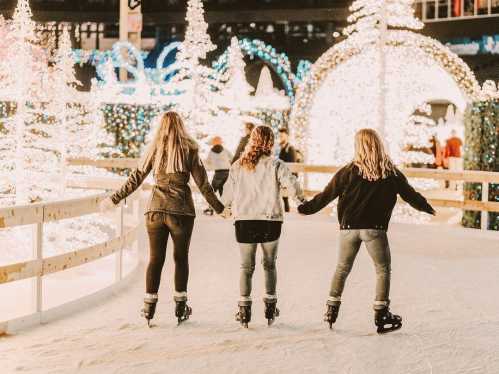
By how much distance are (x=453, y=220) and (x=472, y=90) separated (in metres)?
3.34

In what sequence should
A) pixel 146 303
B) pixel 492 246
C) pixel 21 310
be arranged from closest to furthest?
pixel 146 303 < pixel 21 310 < pixel 492 246

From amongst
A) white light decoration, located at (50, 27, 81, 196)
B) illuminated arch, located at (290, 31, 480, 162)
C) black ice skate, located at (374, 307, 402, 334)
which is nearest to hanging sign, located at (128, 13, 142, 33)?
white light decoration, located at (50, 27, 81, 196)

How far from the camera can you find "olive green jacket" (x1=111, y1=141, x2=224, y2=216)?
718 cm

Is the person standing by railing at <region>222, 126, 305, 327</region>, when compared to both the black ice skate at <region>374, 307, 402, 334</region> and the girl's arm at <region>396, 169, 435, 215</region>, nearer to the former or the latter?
the girl's arm at <region>396, 169, 435, 215</region>

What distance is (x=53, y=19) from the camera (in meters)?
58.8

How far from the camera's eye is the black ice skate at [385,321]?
283 inches

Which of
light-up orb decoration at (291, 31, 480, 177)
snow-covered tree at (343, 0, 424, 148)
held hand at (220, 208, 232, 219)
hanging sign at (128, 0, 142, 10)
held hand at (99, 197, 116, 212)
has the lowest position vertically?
held hand at (220, 208, 232, 219)

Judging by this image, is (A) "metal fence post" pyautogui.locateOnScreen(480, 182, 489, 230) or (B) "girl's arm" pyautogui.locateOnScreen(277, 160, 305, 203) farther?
(A) "metal fence post" pyautogui.locateOnScreen(480, 182, 489, 230)

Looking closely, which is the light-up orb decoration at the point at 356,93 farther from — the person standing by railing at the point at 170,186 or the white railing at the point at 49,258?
the person standing by railing at the point at 170,186

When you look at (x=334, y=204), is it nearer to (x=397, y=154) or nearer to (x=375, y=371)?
(x=397, y=154)

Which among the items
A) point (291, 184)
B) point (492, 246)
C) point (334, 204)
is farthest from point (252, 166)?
point (334, 204)

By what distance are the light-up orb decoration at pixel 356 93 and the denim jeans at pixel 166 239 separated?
39.1 feet

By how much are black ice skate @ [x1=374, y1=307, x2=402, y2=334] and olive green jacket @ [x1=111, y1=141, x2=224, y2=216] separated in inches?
60.7

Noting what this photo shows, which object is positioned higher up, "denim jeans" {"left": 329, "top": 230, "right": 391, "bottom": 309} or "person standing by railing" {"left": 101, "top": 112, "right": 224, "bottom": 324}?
"person standing by railing" {"left": 101, "top": 112, "right": 224, "bottom": 324}
